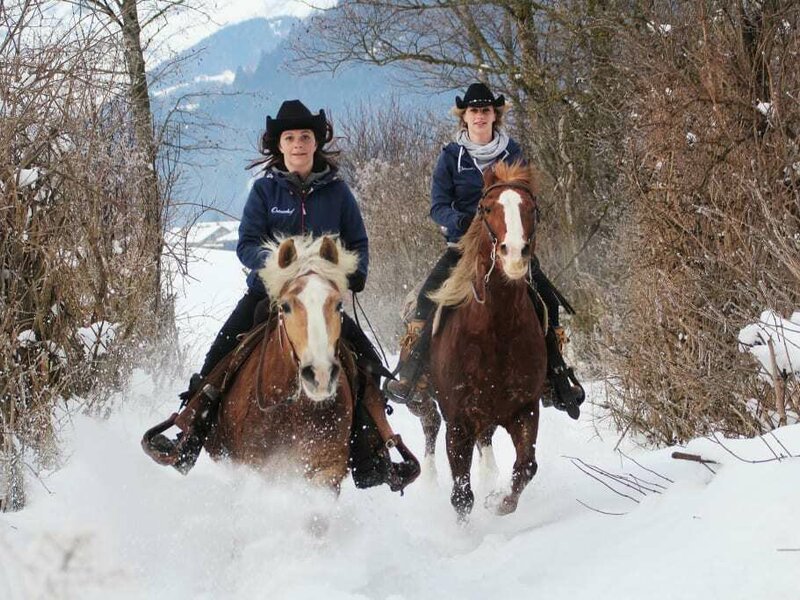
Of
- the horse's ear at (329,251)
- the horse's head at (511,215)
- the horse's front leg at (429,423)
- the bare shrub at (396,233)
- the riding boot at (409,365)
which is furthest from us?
the bare shrub at (396,233)

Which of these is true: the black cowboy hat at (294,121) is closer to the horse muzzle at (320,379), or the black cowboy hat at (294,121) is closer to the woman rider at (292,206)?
the woman rider at (292,206)

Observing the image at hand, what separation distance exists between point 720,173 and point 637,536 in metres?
3.29

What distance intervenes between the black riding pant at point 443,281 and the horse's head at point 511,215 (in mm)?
847

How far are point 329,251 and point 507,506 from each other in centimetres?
234

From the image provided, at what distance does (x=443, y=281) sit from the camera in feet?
22.8

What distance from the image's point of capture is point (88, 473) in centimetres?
613

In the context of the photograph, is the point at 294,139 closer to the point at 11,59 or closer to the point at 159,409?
the point at 11,59

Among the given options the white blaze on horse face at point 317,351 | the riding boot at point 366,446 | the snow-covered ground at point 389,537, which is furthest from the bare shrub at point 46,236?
the riding boot at point 366,446

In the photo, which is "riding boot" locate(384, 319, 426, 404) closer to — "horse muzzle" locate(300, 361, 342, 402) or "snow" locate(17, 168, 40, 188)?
"horse muzzle" locate(300, 361, 342, 402)

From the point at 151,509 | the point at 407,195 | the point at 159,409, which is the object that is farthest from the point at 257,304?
the point at 407,195

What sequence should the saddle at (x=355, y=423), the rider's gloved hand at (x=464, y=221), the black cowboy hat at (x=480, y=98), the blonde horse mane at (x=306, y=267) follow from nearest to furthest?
the blonde horse mane at (x=306, y=267) < the saddle at (x=355, y=423) < the rider's gloved hand at (x=464, y=221) < the black cowboy hat at (x=480, y=98)

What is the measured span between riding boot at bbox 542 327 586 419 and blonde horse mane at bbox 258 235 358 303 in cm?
213

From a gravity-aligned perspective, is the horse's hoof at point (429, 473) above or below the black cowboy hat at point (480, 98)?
below

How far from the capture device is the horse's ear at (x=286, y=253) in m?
4.84
